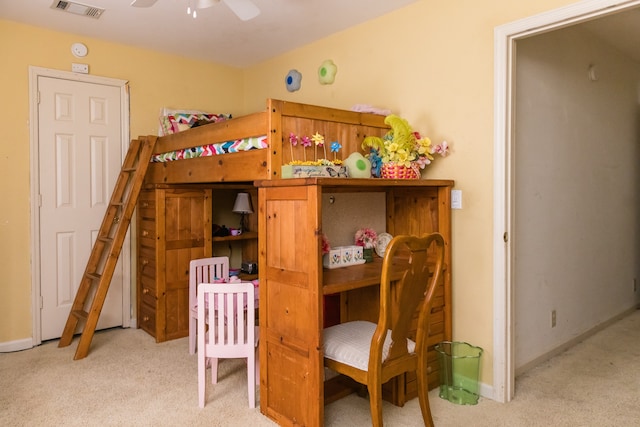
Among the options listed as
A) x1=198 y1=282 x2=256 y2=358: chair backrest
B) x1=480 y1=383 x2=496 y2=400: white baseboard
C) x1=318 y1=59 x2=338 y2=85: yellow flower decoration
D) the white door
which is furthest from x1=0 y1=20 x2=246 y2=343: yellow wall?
x1=480 y1=383 x2=496 y2=400: white baseboard

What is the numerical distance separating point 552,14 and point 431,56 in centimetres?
79

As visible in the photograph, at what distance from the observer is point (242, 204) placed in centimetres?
429

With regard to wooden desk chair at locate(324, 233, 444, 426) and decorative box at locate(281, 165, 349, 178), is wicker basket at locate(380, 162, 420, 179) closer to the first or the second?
decorative box at locate(281, 165, 349, 178)

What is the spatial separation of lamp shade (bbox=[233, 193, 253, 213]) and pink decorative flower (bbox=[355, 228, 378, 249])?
1.64m

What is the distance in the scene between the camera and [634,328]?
13.0ft

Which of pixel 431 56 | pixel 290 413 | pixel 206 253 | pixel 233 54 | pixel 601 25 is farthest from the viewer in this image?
pixel 233 54

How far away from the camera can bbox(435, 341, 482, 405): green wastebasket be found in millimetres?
2648

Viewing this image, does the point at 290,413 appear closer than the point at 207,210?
Yes

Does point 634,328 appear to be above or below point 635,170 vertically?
below

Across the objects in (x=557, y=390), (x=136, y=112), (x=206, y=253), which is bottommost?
(x=557, y=390)

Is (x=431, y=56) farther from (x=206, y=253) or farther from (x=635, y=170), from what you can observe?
(x=635, y=170)

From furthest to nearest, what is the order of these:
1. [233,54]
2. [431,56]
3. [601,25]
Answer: [233,54]
[601,25]
[431,56]

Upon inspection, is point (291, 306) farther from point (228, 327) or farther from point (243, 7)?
point (243, 7)

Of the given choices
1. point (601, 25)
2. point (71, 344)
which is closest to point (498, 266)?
point (601, 25)
